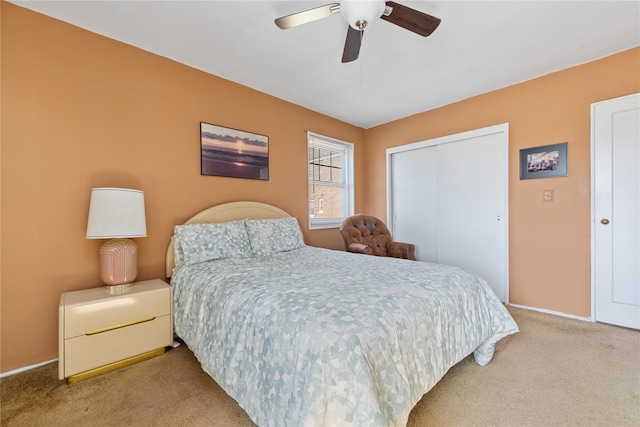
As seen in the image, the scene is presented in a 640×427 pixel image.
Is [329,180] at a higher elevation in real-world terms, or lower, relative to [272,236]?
higher

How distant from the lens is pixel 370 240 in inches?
142

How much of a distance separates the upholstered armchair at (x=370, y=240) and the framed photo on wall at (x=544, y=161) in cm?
150

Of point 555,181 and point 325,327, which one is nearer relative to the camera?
point 325,327

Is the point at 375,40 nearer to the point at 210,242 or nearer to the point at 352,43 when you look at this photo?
the point at 352,43

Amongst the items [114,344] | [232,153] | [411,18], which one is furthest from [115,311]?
[411,18]

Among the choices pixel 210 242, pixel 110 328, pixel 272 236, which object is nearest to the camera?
pixel 110 328

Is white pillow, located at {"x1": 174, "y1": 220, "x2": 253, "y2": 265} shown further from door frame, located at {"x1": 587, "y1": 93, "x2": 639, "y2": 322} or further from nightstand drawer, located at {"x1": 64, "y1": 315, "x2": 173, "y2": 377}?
door frame, located at {"x1": 587, "y1": 93, "x2": 639, "y2": 322}

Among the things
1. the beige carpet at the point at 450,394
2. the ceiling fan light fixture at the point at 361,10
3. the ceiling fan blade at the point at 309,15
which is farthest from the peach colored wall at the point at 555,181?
the ceiling fan blade at the point at 309,15

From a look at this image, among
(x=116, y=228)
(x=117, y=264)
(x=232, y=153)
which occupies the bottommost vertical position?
(x=117, y=264)

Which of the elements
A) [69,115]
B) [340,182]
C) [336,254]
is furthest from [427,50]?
[69,115]

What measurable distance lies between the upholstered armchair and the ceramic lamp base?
2246 millimetres

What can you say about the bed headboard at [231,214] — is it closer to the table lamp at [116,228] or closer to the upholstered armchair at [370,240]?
the table lamp at [116,228]

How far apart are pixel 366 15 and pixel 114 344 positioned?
2583 millimetres

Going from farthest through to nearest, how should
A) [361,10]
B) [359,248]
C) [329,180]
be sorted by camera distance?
1. [329,180]
2. [359,248]
3. [361,10]
